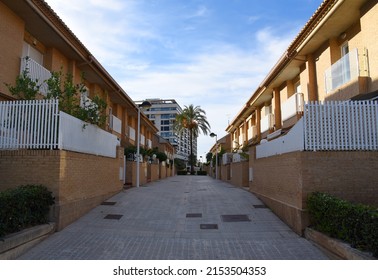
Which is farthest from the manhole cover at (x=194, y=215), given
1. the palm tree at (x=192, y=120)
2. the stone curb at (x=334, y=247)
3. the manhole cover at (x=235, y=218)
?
the palm tree at (x=192, y=120)

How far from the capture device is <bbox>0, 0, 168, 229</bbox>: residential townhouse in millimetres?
8219

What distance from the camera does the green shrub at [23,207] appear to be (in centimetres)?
621

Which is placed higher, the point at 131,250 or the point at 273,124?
the point at 273,124

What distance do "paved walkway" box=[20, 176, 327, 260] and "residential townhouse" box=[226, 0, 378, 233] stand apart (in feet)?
2.57

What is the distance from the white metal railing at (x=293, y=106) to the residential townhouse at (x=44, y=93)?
813cm

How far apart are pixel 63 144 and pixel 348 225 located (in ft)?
21.9

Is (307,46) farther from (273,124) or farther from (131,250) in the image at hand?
(131,250)

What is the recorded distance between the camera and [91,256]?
21.1 ft

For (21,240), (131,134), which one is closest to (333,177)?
(21,240)

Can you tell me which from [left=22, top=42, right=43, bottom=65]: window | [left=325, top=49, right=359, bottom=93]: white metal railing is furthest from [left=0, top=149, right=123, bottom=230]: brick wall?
[left=325, top=49, right=359, bottom=93]: white metal railing

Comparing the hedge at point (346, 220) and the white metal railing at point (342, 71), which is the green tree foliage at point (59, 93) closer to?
the hedge at point (346, 220)

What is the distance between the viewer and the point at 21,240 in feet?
20.8
